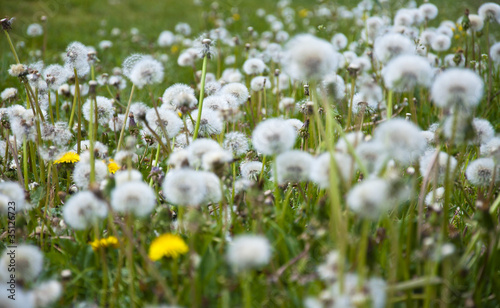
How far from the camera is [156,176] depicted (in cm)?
176

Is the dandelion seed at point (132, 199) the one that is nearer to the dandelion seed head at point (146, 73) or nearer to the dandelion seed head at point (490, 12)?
the dandelion seed head at point (146, 73)

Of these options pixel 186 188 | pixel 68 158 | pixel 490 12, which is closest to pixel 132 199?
pixel 186 188

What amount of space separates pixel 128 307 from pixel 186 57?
7.80 ft

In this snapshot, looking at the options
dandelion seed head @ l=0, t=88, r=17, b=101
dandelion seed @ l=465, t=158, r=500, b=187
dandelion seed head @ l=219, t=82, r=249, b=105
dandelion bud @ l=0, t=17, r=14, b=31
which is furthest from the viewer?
dandelion seed head @ l=0, t=88, r=17, b=101

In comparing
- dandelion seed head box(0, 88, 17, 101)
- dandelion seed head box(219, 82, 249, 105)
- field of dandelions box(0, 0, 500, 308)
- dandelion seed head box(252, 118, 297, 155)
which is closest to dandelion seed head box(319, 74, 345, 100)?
field of dandelions box(0, 0, 500, 308)

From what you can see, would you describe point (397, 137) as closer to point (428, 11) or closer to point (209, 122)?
point (209, 122)

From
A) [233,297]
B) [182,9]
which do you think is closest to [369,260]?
[233,297]

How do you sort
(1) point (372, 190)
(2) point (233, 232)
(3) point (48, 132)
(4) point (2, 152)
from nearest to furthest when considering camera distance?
(1) point (372, 190) < (2) point (233, 232) < (3) point (48, 132) < (4) point (2, 152)

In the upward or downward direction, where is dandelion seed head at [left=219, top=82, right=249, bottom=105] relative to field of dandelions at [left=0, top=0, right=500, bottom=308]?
upward

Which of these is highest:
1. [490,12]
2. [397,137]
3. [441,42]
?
[441,42]

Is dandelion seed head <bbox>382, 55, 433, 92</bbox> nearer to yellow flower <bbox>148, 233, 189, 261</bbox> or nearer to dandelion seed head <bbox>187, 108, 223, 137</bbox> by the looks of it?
yellow flower <bbox>148, 233, 189, 261</bbox>

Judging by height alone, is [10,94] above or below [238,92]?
above

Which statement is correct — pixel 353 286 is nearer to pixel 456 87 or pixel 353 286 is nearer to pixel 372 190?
pixel 372 190

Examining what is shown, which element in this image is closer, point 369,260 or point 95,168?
point 369,260
